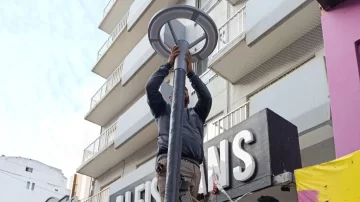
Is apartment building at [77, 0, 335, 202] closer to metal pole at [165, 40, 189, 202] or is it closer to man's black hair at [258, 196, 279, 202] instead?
man's black hair at [258, 196, 279, 202]

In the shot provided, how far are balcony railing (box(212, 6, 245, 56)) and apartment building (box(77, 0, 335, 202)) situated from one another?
0.03 meters

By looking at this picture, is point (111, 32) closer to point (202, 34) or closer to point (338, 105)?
point (338, 105)

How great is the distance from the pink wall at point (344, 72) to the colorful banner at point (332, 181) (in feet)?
2.35

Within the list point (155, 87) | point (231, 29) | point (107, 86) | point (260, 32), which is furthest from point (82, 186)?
point (155, 87)

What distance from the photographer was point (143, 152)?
18.1 meters

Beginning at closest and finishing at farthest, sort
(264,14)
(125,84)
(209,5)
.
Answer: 1. (264,14)
2. (209,5)
3. (125,84)

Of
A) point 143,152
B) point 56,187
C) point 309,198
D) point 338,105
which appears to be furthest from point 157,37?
point 56,187

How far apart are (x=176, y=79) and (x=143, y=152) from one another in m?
14.4

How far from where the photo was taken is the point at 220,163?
976 cm

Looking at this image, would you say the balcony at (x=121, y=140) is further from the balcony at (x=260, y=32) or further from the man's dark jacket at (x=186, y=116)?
the man's dark jacket at (x=186, y=116)

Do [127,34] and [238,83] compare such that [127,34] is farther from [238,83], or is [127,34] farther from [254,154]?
[254,154]

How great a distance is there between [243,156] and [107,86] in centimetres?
1368

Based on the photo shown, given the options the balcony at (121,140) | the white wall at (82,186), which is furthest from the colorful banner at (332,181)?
the white wall at (82,186)

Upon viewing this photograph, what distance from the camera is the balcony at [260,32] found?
11.0m
